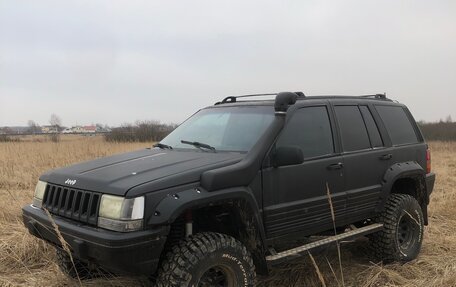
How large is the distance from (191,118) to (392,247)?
271 centimetres

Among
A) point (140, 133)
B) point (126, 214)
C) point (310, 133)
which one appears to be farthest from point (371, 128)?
point (140, 133)

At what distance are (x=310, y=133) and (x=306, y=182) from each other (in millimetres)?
532

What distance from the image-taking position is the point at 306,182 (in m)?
4.04

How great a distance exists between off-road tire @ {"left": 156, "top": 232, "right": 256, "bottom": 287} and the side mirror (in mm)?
768

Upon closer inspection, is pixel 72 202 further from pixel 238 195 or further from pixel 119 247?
pixel 238 195

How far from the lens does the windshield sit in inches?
158

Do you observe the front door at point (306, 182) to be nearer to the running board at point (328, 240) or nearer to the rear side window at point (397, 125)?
the running board at point (328, 240)

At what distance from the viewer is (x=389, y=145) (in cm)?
512

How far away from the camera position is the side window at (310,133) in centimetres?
409

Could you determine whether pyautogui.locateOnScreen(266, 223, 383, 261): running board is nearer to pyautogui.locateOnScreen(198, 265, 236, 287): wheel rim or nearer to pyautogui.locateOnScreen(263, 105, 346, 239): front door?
pyautogui.locateOnScreen(263, 105, 346, 239): front door

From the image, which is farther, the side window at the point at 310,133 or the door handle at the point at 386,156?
the door handle at the point at 386,156

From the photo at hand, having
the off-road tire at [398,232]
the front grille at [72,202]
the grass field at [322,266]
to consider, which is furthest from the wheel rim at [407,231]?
the front grille at [72,202]

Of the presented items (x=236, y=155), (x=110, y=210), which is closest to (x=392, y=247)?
(x=236, y=155)

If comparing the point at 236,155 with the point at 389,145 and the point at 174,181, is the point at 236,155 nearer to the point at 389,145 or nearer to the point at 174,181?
the point at 174,181
